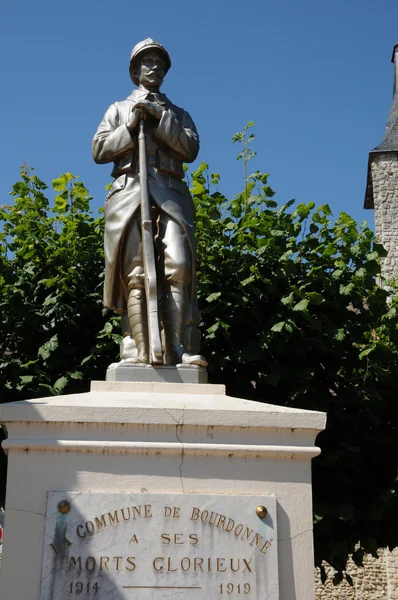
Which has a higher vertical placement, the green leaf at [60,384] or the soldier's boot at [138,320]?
the green leaf at [60,384]

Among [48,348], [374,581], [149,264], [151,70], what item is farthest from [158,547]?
[374,581]

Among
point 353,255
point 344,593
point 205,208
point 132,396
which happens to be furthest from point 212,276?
point 344,593

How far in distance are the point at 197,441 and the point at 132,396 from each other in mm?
525

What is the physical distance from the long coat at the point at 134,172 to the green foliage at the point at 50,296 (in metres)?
2.81

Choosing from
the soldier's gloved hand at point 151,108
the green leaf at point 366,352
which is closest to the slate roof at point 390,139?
the green leaf at point 366,352

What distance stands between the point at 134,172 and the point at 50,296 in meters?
3.41

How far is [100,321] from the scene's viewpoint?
9.00 metres

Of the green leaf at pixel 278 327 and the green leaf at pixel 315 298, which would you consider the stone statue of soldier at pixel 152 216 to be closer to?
the green leaf at pixel 278 327

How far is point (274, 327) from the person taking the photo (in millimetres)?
7832

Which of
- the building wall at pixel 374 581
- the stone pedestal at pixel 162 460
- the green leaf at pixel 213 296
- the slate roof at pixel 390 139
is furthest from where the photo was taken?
the slate roof at pixel 390 139

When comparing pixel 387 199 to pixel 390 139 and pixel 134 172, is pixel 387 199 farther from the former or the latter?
pixel 134 172

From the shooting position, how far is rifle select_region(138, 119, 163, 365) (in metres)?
4.97

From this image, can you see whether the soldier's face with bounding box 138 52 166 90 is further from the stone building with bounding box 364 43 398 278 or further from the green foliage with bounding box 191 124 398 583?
the stone building with bounding box 364 43 398 278

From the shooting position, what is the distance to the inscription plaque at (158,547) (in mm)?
4035
